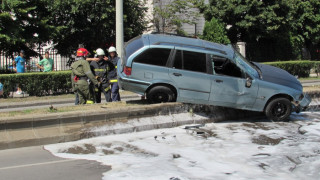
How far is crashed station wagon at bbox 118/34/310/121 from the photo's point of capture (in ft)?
24.5

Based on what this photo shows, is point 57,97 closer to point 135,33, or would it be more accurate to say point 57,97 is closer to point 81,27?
point 81,27

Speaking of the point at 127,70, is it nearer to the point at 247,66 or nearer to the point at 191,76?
the point at 191,76

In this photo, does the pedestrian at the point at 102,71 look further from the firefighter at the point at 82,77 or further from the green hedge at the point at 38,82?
the green hedge at the point at 38,82

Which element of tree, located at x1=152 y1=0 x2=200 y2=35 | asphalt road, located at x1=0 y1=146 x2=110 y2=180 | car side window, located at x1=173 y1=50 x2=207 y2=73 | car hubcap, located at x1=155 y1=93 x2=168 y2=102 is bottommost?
asphalt road, located at x1=0 y1=146 x2=110 y2=180

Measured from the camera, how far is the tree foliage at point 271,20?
22000 millimetres

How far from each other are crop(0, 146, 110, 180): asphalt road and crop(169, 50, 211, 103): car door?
2.85 metres

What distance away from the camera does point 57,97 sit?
14.9 m

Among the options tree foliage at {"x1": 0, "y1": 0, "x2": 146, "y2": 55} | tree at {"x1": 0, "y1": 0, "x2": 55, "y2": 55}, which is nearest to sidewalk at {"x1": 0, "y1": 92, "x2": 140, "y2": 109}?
tree at {"x1": 0, "y1": 0, "x2": 55, "y2": 55}

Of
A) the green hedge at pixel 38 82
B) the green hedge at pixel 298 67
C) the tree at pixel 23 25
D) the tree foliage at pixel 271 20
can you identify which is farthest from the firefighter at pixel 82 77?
the tree foliage at pixel 271 20

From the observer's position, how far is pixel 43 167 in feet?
17.0

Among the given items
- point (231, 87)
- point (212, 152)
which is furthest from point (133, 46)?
point (212, 152)

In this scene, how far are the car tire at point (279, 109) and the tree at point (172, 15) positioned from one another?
16.6 m

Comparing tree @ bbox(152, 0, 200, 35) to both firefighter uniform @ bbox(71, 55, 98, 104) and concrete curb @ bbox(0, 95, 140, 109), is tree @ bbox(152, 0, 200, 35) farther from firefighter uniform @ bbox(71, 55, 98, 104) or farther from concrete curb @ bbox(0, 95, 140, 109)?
firefighter uniform @ bbox(71, 55, 98, 104)

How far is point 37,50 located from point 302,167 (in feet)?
57.8
